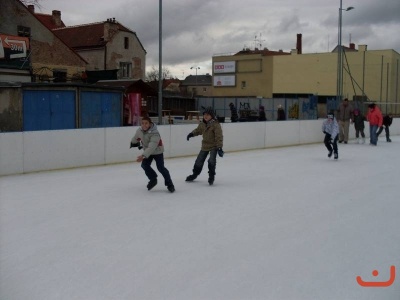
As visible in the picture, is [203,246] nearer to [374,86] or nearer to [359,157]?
[359,157]

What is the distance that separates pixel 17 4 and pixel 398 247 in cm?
A: 3145

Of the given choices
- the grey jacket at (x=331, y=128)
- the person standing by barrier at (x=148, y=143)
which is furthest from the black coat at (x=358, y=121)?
the person standing by barrier at (x=148, y=143)

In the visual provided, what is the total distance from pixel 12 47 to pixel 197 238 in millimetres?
18511

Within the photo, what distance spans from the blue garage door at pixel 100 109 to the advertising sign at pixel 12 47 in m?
4.46

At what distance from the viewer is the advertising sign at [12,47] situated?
21391mm

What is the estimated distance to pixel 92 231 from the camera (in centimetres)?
587

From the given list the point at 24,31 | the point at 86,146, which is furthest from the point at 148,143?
the point at 24,31

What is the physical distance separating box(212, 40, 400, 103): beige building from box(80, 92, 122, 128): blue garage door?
27640 mm

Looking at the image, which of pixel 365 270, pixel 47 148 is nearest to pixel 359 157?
pixel 47 148

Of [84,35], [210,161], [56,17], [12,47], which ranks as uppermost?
[56,17]

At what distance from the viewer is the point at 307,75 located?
52906 mm

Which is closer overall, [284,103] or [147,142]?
[147,142]

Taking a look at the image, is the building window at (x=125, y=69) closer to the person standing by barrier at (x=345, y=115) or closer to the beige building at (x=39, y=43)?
the beige building at (x=39, y=43)

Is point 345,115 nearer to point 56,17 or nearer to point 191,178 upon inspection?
point 191,178
